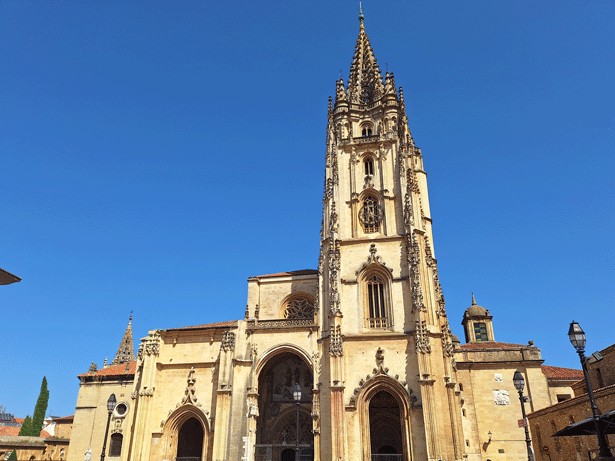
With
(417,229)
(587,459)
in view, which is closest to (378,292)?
(417,229)

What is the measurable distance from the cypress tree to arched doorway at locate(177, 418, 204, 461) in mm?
20291

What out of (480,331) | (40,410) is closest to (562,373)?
(480,331)

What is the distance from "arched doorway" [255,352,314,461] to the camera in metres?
28.5

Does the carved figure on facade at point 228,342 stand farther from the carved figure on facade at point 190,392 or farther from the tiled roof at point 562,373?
the tiled roof at point 562,373

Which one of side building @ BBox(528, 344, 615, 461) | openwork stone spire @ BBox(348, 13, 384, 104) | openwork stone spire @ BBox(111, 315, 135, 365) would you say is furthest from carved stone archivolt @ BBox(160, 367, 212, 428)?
openwork stone spire @ BBox(111, 315, 135, 365)

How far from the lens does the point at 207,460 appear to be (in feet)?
87.9

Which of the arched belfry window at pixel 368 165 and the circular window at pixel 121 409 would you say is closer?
the circular window at pixel 121 409

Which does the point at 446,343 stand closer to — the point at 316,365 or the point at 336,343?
the point at 336,343

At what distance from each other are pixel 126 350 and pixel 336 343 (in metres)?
42.4

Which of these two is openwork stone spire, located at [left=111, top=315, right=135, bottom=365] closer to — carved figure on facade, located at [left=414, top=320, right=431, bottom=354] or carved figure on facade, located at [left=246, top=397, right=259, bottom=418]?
carved figure on facade, located at [left=246, top=397, right=259, bottom=418]

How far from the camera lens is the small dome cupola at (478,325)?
4753 cm

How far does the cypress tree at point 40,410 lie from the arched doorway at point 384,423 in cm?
3158

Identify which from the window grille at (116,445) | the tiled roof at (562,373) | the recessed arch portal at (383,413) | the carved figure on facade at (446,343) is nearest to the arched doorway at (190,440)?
the window grille at (116,445)

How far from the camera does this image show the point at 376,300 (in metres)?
28.8
